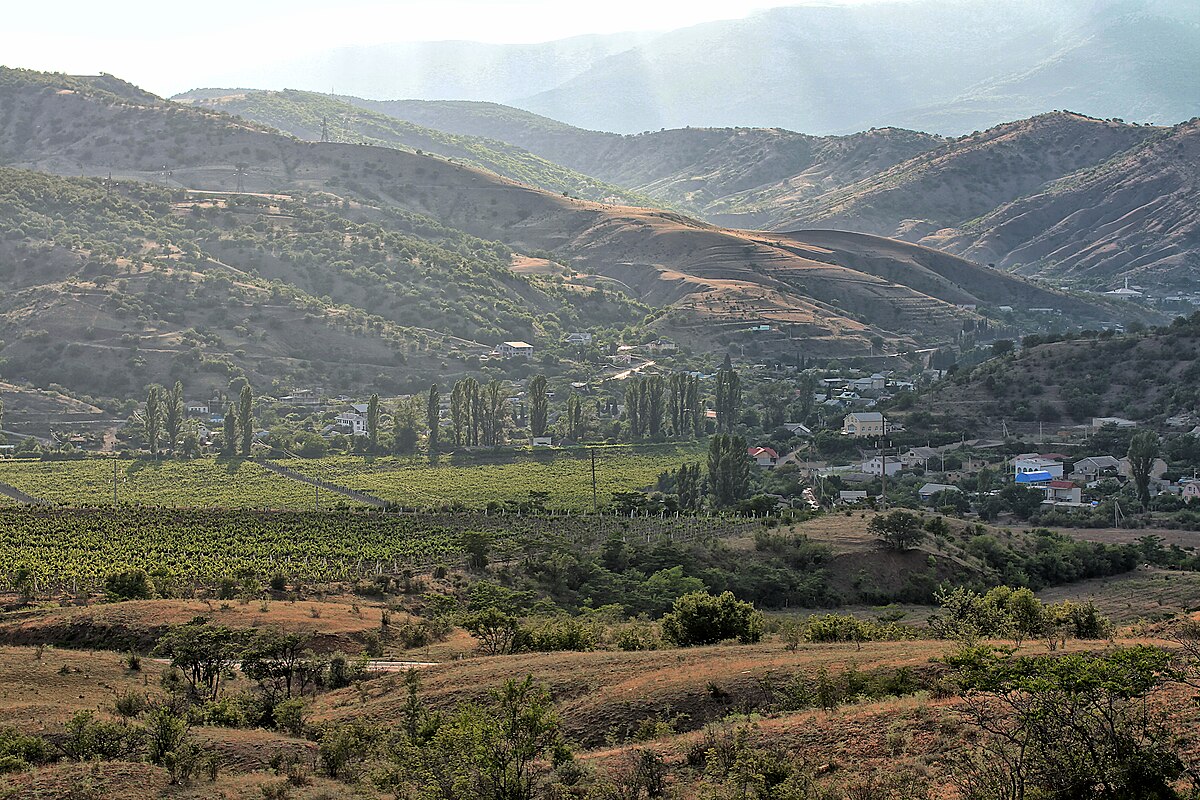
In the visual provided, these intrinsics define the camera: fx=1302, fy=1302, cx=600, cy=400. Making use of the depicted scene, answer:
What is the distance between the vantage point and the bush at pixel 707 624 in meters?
34.5

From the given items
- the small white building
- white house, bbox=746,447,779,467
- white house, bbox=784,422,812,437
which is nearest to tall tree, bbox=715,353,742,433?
white house, bbox=784,422,812,437

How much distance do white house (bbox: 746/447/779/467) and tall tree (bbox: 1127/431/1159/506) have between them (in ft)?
78.2

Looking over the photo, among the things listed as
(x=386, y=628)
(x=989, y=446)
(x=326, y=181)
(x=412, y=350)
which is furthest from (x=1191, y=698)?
(x=326, y=181)

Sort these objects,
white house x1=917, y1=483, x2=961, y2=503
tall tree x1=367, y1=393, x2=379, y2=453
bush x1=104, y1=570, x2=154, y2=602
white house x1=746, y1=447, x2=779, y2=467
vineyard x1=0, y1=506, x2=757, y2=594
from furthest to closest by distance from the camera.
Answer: tall tree x1=367, y1=393, x2=379, y2=453
white house x1=746, y1=447, x2=779, y2=467
white house x1=917, y1=483, x2=961, y2=503
vineyard x1=0, y1=506, x2=757, y2=594
bush x1=104, y1=570, x2=154, y2=602

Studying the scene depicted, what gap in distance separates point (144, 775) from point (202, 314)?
110 metres

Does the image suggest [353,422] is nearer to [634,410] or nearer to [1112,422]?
[634,410]

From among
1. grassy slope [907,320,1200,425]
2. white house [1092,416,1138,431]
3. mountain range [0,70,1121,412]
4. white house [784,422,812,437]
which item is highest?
mountain range [0,70,1121,412]

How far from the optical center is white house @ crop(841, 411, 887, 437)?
Answer: 314 ft

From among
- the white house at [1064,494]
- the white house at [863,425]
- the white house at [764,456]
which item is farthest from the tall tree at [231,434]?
the white house at [1064,494]

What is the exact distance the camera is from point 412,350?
12719 cm

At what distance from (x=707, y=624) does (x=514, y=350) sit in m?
97.7

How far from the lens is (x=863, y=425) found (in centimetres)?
Answer: 9662

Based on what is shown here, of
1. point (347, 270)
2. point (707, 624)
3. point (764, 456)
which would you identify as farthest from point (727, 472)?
point (347, 270)

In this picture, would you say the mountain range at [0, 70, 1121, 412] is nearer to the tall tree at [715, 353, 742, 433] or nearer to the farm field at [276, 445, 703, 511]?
the farm field at [276, 445, 703, 511]
